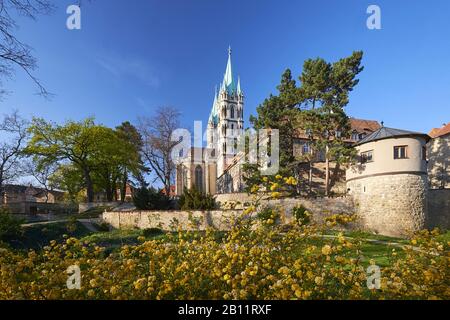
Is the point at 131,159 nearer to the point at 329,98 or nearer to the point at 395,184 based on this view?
the point at 329,98

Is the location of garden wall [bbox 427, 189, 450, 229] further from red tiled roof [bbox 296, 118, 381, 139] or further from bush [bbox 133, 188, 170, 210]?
bush [bbox 133, 188, 170, 210]

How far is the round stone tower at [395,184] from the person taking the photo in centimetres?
1895

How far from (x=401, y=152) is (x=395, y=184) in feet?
8.65

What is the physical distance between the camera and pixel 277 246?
13.1 feet

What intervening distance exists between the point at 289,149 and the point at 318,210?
27.2 feet

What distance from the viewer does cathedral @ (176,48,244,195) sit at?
52.8 metres

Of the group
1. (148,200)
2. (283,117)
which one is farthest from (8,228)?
(283,117)

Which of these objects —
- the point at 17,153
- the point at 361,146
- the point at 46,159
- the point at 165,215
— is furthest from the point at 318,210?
the point at 17,153

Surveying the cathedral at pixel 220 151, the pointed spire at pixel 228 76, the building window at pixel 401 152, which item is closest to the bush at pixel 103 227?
the building window at pixel 401 152

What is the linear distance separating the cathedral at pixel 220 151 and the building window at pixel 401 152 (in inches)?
1157

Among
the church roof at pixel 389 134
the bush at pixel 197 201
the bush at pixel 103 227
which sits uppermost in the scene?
the church roof at pixel 389 134

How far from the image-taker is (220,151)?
62.3 meters

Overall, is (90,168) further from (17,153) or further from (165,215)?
(165,215)

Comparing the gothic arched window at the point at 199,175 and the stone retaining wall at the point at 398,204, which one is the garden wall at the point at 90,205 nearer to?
the gothic arched window at the point at 199,175
